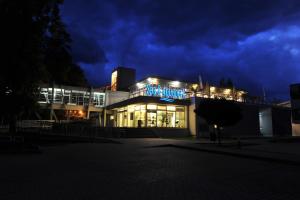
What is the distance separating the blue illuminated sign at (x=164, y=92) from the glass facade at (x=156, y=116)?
255 centimetres

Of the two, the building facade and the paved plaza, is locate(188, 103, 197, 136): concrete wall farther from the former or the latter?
the paved plaza

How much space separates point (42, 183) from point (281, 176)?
298 inches

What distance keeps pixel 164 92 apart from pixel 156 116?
4.62 m

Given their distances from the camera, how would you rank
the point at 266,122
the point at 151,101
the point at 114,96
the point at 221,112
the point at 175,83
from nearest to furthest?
the point at 221,112
the point at 151,101
the point at 266,122
the point at 175,83
the point at 114,96

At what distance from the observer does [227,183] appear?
686 cm

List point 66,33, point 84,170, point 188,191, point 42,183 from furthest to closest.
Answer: point 66,33
point 84,170
point 42,183
point 188,191

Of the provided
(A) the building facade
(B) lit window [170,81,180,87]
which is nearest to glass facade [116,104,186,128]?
(A) the building facade

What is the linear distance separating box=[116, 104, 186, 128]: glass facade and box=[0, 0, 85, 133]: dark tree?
15660 millimetres

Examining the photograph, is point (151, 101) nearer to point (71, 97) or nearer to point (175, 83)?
point (175, 83)

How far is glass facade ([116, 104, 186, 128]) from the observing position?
3136 cm

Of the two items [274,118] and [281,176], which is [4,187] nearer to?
[281,176]

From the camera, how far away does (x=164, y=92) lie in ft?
114

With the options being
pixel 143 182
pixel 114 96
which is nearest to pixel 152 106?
pixel 114 96

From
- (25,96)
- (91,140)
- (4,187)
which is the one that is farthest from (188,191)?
(91,140)
